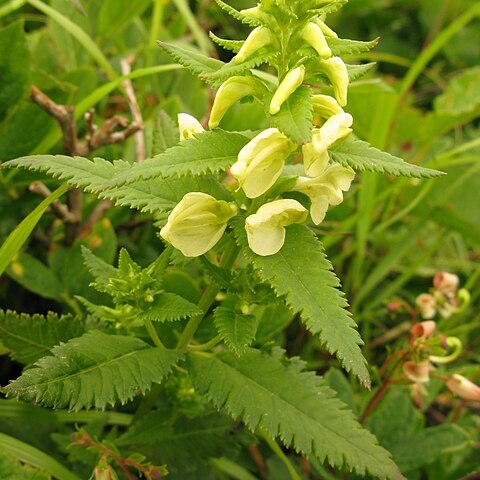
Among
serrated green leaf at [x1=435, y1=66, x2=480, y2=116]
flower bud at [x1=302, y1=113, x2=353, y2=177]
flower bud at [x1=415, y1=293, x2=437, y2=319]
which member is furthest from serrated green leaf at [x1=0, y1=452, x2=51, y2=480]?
serrated green leaf at [x1=435, y1=66, x2=480, y2=116]

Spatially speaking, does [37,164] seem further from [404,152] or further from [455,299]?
[404,152]

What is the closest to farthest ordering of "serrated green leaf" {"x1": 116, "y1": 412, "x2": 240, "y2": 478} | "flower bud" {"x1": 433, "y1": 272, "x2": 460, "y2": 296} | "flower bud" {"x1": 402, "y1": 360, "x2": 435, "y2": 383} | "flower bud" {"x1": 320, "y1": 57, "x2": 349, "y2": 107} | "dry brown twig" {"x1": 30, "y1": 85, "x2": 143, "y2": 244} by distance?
"flower bud" {"x1": 320, "y1": 57, "x2": 349, "y2": 107}, "serrated green leaf" {"x1": 116, "y1": 412, "x2": 240, "y2": 478}, "flower bud" {"x1": 402, "y1": 360, "x2": 435, "y2": 383}, "dry brown twig" {"x1": 30, "y1": 85, "x2": 143, "y2": 244}, "flower bud" {"x1": 433, "y1": 272, "x2": 460, "y2": 296}

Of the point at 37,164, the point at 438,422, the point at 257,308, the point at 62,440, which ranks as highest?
the point at 37,164

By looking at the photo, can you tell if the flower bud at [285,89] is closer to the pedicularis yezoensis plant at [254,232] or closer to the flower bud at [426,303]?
the pedicularis yezoensis plant at [254,232]

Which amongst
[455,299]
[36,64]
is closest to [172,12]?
[36,64]

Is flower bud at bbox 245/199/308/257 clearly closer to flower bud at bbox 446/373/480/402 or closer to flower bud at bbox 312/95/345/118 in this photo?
flower bud at bbox 312/95/345/118

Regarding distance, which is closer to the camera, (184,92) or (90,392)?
(90,392)

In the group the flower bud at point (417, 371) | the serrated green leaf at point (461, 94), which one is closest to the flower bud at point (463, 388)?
the flower bud at point (417, 371)
